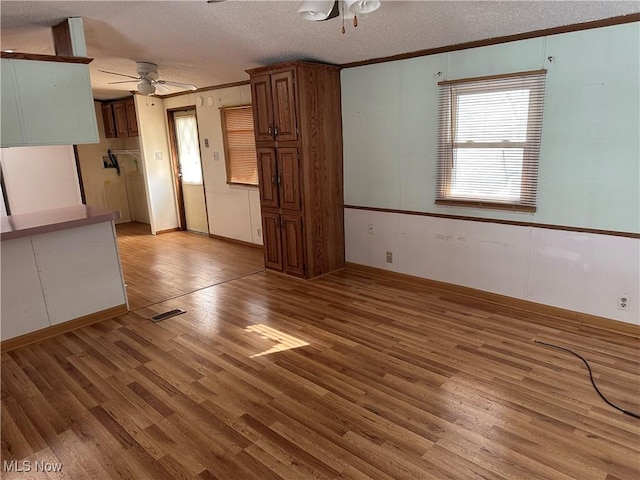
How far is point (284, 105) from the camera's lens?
4406 mm

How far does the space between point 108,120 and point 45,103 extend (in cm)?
510

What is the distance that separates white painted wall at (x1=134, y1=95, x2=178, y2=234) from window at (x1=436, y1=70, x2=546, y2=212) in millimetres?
5131

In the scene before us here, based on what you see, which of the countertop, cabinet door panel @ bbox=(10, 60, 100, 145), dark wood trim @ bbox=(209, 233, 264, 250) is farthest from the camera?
dark wood trim @ bbox=(209, 233, 264, 250)

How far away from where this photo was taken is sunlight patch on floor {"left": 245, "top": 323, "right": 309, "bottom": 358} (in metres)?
3.19

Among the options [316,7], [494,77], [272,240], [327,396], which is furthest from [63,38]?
[494,77]

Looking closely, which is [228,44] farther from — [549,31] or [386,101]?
[549,31]

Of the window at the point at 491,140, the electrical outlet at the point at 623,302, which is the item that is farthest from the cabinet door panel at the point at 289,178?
the electrical outlet at the point at 623,302

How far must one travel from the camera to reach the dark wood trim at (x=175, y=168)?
7281 mm

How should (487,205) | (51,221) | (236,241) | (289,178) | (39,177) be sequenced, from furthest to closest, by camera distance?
(236,241), (39,177), (289,178), (487,205), (51,221)

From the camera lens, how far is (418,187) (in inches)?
169

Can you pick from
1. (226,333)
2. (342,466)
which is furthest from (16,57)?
(342,466)

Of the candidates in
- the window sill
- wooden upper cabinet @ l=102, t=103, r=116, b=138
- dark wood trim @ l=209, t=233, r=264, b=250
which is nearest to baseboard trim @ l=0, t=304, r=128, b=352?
dark wood trim @ l=209, t=233, r=264, b=250

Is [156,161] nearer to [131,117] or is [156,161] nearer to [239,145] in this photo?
[131,117]

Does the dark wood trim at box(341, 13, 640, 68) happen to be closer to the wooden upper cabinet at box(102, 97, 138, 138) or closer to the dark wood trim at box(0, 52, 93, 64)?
the dark wood trim at box(0, 52, 93, 64)
